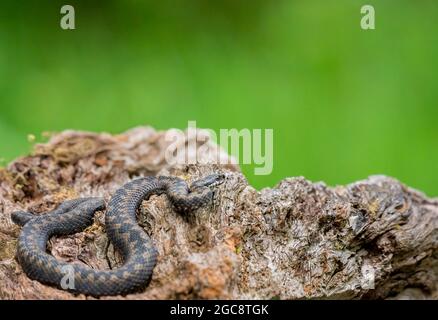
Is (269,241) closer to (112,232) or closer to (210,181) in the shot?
(210,181)

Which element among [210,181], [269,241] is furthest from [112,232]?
[269,241]

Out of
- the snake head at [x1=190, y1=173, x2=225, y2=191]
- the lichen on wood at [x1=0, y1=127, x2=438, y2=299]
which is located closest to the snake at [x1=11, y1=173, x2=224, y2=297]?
the snake head at [x1=190, y1=173, x2=225, y2=191]

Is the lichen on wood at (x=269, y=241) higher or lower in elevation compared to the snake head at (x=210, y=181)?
lower

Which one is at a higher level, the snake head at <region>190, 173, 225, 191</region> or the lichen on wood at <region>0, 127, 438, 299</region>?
the snake head at <region>190, 173, 225, 191</region>

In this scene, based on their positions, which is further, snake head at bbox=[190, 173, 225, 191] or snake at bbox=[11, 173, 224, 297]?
snake head at bbox=[190, 173, 225, 191]

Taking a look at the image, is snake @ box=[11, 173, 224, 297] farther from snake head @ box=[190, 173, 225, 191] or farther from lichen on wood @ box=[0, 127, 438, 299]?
lichen on wood @ box=[0, 127, 438, 299]

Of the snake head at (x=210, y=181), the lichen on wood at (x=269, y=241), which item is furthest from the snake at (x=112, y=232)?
the lichen on wood at (x=269, y=241)

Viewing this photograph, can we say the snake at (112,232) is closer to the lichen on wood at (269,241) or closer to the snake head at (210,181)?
the snake head at (210,181)
